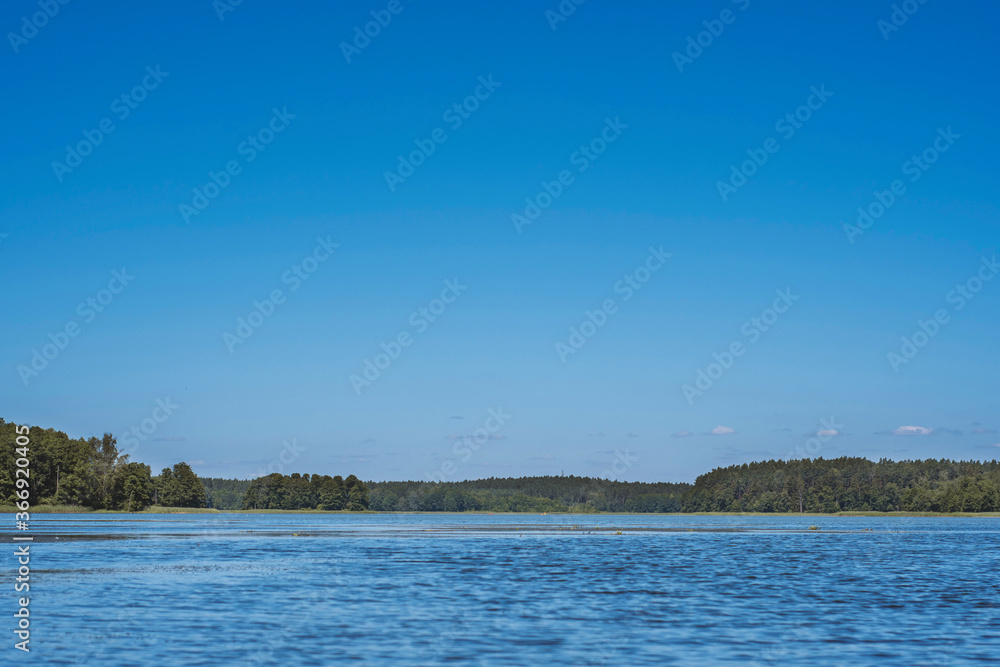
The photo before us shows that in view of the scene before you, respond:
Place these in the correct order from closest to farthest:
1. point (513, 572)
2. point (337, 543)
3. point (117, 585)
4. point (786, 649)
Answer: point (786, 649) → point (117, 585) → point (513, 572) → point (337, 543)

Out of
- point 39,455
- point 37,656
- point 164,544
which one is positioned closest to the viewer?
point 37,656

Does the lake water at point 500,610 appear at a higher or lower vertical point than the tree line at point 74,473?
lower

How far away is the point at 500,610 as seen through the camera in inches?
1275

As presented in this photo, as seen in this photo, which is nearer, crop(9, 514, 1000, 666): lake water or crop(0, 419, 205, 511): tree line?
crop(9, 514, 1000, 666): lake water

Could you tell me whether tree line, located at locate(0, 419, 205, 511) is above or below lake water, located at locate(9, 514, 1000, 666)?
above

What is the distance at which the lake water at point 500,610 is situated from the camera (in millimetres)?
24109

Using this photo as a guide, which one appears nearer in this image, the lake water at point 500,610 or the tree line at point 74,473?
the lake water at point 500,610

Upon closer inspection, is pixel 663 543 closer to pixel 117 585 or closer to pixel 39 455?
pixel 117 585

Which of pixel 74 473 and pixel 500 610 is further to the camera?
pixel 74 473

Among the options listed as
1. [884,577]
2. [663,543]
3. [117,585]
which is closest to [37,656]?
[117,585]

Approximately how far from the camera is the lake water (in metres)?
24.1

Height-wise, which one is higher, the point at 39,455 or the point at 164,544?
the point at 39,455

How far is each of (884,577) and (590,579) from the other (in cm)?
1602

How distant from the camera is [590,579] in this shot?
44750 mm
